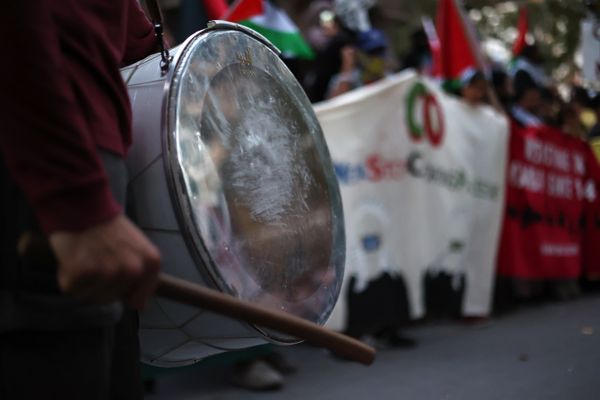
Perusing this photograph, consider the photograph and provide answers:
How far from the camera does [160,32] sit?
5.48 feet

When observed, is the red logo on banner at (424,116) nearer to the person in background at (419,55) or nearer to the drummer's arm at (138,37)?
the person in background at (419,55)

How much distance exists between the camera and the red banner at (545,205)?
5969 mm

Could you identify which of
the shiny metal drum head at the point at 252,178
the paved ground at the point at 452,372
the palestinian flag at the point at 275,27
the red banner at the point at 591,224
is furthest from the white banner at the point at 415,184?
the shiny metal drum head at the point at 252,178

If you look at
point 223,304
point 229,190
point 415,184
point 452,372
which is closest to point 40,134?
point 223,304

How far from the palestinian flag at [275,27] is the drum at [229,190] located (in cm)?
285

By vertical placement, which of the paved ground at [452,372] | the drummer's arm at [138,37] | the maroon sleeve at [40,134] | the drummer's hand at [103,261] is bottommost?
the paved ground at [452,372]

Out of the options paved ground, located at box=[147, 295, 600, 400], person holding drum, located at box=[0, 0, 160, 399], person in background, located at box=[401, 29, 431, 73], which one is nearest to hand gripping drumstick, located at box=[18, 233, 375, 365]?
person holding drum, located at box=[0, 0, 160, 399]

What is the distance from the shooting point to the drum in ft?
4.79

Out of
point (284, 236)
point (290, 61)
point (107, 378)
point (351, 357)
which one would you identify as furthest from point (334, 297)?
point (290, 61)

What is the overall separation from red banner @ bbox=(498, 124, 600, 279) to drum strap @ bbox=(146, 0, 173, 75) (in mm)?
4539

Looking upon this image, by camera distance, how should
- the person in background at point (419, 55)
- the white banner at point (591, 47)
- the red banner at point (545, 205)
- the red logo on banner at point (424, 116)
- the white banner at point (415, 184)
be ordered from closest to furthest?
the white banner at point (415, 184) < the red logo on banner at point (424, 116) < the white banner at point (591, 47) < the red banner at point (545, 205) < the person in background at point (419, 55)

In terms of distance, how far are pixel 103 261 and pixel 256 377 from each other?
271 cm

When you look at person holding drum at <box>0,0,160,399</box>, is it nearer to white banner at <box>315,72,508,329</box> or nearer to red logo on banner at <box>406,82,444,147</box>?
white banner at <box>315,72,508,329</box>

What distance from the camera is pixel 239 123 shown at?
1685 millimetres
